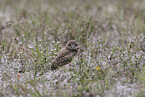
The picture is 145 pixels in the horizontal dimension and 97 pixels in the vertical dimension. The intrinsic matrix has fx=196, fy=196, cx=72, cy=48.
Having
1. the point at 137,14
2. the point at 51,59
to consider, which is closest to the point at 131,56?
the point at 51,59

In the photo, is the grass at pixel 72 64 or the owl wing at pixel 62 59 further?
the owl wing at pixel 62 59

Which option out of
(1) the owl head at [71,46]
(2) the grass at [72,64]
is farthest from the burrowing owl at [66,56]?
(2) the grass at [72,64]

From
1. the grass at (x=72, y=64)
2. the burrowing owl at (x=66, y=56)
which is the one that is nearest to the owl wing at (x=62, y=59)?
the burrowing owl at (x=66, y=56)

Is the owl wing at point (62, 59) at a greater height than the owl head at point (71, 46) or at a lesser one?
lesser

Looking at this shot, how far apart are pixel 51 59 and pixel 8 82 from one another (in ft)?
2.82

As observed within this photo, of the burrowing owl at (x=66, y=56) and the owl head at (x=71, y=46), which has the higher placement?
the owl head at (x=71, y=46)

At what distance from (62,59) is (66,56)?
0.09 metres

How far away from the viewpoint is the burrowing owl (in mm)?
3398

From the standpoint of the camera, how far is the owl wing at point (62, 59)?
3.39 meters

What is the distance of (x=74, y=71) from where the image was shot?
328 cm

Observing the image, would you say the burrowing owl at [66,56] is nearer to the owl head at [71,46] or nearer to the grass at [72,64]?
the owl head at [71,46]

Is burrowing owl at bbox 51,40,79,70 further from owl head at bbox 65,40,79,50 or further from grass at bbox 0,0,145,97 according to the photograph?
grass at bbox 0,0,145,97

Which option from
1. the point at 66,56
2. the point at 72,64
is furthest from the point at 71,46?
the point at 72,64

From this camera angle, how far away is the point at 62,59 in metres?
3.40
